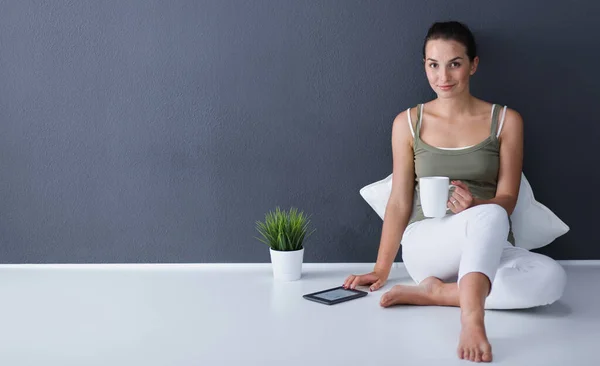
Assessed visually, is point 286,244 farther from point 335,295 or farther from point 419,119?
point 419,119

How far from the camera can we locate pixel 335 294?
2.14m

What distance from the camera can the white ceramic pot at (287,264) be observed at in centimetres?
238

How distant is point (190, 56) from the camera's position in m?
2.58

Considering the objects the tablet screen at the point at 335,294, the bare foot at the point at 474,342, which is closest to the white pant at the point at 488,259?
the bare foot at the point at 474,342

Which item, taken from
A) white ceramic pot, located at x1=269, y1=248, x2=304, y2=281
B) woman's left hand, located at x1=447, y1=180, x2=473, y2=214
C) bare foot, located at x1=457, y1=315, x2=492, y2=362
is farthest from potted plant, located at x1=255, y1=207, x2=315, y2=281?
bare foot, located at x1=457, y1=315, x2=492, y2=362

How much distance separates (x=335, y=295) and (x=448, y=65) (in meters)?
0.87

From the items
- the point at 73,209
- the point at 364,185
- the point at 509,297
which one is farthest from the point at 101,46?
the point at 509,297

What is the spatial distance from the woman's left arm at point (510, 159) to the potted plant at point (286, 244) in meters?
0.72

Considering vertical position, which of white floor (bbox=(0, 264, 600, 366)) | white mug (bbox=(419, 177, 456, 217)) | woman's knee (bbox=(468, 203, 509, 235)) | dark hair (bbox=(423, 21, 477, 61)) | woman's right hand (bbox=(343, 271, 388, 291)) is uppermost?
dark hair (bbox=(423, 21, 477, 61))

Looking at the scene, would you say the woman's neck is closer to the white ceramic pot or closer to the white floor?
the white floor

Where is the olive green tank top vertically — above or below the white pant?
above

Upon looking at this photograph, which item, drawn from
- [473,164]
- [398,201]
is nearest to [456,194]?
[473,164]

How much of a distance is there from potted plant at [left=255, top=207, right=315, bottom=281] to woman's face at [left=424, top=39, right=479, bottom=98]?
0.71 meters

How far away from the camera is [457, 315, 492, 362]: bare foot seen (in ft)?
5.02
